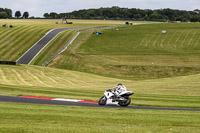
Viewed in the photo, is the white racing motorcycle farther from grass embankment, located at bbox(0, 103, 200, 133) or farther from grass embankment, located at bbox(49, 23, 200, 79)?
grass embankment, located at bbox(49, 23, 200, 79)

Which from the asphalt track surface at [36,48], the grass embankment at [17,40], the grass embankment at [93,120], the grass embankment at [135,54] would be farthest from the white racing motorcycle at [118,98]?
the grass embankment at [17,40]

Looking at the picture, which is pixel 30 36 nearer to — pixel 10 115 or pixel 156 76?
pixel 156 76

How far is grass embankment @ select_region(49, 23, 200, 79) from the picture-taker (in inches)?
2753

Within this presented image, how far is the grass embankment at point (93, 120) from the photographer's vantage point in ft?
49.9

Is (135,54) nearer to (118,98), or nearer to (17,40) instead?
(17,40)

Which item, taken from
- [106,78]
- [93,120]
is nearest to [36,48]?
[106,78]

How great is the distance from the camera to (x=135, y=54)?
8538cm

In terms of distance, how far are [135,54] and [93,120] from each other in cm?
6906

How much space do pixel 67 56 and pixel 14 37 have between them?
29.2 meters

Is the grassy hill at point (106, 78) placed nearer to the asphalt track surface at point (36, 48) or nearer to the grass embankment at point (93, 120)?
the grass embankment at point (93, 120)

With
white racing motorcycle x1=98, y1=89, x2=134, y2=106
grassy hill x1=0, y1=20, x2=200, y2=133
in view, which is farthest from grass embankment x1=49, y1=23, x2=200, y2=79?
white racing motorcycle x1=98, y1=89, x2=134, y2=106

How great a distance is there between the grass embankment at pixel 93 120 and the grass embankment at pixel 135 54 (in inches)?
1856

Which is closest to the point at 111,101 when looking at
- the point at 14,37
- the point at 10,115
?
the point at 10,115

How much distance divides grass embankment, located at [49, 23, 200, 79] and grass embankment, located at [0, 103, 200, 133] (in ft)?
155
